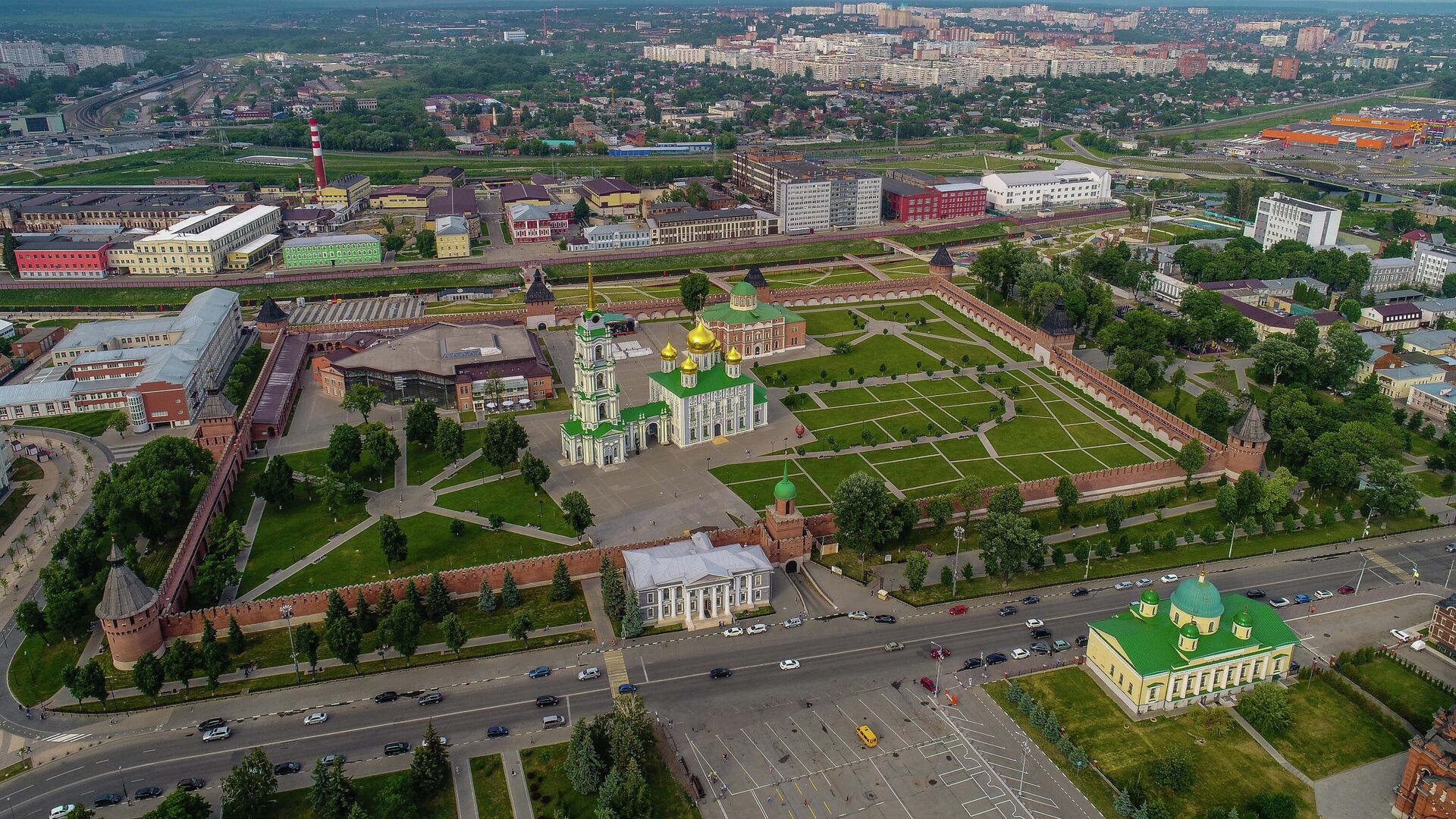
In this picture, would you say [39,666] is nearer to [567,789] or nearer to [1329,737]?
[567,789]

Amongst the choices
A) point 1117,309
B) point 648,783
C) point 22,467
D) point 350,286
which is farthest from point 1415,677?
point 350,286

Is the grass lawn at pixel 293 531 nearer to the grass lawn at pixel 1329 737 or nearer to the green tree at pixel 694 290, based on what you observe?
the green tree at pixel 694 290

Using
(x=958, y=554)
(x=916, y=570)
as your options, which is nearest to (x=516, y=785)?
(x=916, y=570)

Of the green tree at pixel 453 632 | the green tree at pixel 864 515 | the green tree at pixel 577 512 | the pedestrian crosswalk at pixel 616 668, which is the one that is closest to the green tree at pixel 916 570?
the green tree at pixel 864 515

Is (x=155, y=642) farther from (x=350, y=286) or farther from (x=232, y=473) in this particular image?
(x=350, y=286)

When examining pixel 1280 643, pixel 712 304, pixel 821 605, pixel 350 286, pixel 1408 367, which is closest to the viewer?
pixel 1280 643
